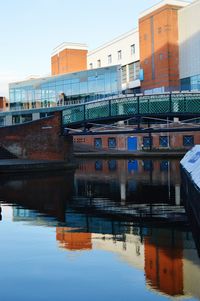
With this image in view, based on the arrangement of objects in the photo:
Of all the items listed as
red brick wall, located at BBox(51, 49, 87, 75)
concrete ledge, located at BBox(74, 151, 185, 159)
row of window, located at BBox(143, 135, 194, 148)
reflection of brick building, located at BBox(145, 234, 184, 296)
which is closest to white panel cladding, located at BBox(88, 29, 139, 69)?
red brick wall, located at BBox(51, 49, 87, 75)

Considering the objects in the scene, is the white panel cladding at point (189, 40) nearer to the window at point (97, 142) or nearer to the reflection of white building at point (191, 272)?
the window at point (97, 142)

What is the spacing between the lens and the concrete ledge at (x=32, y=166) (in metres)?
26.5

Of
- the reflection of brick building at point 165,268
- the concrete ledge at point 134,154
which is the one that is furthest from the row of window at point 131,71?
the reflection of brick building at point 165,268

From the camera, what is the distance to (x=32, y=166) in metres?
27.3

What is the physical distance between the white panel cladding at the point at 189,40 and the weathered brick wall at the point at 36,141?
90.5ft

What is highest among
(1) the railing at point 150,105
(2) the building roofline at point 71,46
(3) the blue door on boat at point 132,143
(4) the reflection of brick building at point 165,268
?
(2) the building roofline at point 71,46

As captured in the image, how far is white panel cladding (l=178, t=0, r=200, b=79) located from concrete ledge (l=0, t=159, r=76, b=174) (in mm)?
29034

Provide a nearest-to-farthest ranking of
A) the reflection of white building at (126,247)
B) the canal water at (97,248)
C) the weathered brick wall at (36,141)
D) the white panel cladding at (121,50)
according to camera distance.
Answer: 1. the canal water at (97,248)
2. the reflection of white building at (126,247)
3. the weathered brick wall at (36,141)
4. the white panel cladding at (121,50)

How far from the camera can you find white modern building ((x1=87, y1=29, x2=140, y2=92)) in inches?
2444

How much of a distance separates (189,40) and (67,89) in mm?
18048

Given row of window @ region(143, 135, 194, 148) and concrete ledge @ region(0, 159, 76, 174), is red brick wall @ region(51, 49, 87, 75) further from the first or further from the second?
concrete ledge @ region(0, 159, 76, 174)

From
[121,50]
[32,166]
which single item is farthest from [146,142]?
[32,166]

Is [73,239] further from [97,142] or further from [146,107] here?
[97,142]

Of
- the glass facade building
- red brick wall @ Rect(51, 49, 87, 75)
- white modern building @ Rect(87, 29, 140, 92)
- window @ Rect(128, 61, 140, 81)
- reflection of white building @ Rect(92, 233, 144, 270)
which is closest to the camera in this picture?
Answer: reflection of white building @ Rect(92, 233, 144, 270)
